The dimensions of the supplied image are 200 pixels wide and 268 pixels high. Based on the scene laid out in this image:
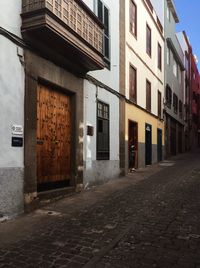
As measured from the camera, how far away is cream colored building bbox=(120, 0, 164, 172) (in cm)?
1566

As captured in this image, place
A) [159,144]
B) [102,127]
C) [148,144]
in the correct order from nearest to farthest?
1. [102,127]
2. [148,144]
3. [159,144]

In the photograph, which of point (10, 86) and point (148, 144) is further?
point (148, 144)

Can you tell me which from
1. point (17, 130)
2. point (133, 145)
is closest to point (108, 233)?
point (17, 130)

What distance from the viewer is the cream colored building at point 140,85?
51.4ft

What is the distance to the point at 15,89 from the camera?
7.98 metres

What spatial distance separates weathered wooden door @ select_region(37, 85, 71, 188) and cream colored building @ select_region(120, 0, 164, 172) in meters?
4.71

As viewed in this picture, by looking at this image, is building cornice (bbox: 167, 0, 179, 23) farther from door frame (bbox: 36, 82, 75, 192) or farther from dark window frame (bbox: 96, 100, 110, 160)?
door frame (bbox: 36, 82, 75, 192)

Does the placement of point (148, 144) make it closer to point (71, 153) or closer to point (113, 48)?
point (113, 48)

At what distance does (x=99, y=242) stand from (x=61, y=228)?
1.08 m

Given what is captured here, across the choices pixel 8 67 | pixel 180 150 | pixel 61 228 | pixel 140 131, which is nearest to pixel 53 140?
→ pixel 8 67

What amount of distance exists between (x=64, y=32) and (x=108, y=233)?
14.2ft

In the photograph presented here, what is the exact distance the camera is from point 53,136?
390 inches

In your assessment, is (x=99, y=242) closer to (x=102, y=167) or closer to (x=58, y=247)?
(x=58, y=247)

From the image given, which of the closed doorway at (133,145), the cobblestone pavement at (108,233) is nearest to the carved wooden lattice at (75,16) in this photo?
the cobblestone pavement at (108,233)
